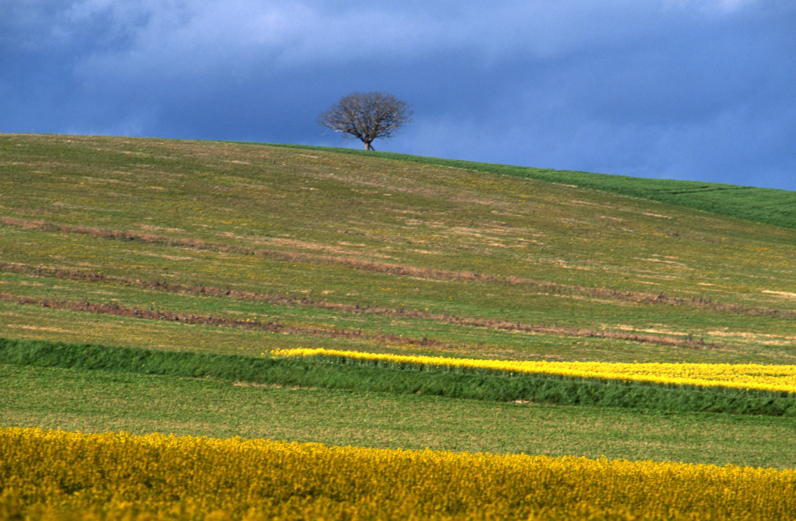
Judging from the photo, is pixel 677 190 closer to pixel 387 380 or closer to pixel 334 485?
pixel 387 380

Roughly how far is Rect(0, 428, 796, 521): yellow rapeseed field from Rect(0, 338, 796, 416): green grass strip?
865cm

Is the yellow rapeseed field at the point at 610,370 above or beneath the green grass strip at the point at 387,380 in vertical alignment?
above

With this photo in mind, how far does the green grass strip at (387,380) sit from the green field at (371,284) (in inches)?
22.3

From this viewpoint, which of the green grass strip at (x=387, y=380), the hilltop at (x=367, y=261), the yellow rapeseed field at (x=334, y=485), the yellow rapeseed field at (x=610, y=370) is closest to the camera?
the yellow rapeseed field at (x=334, y=485)

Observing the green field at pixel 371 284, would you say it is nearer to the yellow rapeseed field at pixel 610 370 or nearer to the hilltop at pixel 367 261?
the hilltop at pixel 367 261

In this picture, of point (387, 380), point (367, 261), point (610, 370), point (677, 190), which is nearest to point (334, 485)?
point (387, 380)

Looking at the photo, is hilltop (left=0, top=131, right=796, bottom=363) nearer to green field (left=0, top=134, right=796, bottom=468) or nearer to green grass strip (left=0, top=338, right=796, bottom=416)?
green field (left=0, top=134, right=796, bottom=468)

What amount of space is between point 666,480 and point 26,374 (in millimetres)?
16454

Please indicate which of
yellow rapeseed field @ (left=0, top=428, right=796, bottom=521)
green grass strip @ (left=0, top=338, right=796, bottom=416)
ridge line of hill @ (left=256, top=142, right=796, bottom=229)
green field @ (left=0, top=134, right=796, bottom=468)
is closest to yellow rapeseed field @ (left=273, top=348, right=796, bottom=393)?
green grass strip @ (left=0, top=338, right=796, bottom=416)

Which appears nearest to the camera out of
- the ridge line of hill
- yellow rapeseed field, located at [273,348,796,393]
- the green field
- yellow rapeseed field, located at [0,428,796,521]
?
yellow rapeseed field, located at [0,428,796,521]

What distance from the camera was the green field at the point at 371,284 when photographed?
16.9 m

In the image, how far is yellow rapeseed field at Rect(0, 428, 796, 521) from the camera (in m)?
7.59

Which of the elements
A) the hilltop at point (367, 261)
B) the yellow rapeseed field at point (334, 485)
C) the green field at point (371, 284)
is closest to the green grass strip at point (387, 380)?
the green field at point (371, 284)

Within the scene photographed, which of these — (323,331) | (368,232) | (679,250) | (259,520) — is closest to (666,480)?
(259,520)
